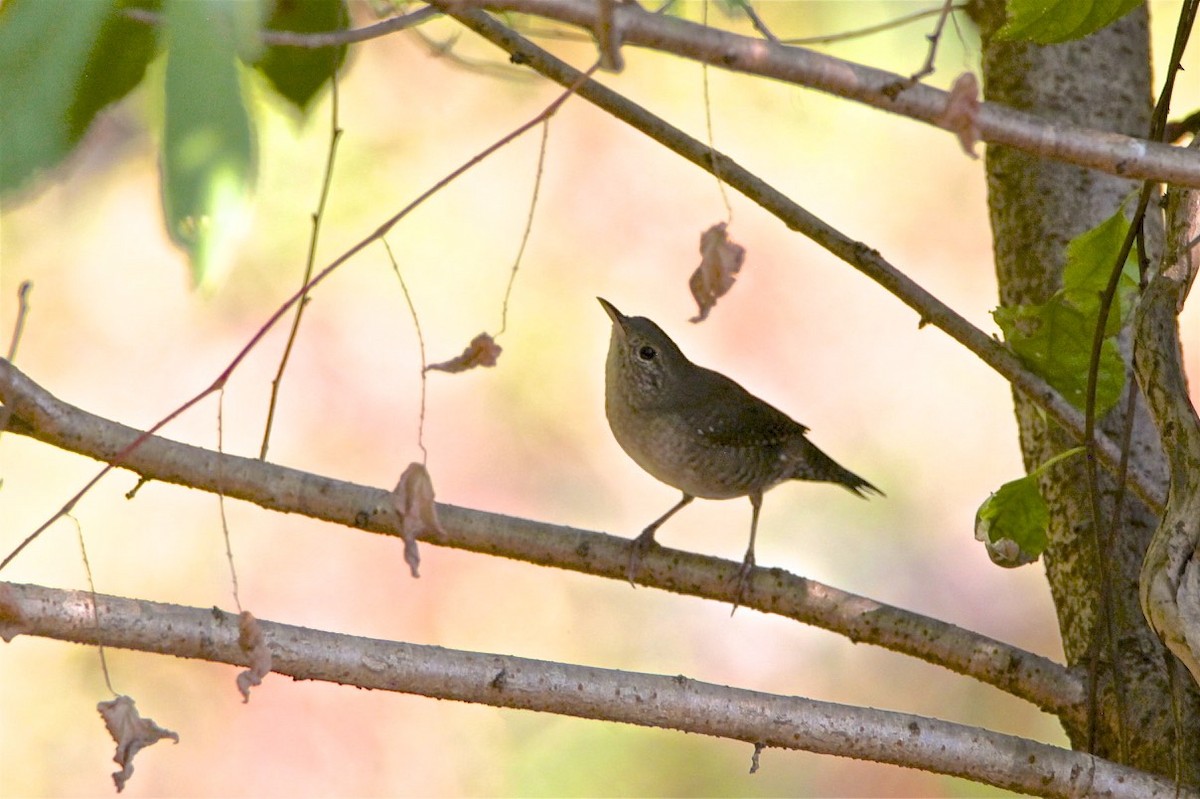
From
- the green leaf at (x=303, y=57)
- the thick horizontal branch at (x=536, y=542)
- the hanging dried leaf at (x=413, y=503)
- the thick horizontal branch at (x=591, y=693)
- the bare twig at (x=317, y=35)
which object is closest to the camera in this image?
the bare twig at (x=317, y=35)

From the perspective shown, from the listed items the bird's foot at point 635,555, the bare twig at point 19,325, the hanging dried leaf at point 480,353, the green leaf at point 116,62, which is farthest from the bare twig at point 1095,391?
the bare twig at point 19,325

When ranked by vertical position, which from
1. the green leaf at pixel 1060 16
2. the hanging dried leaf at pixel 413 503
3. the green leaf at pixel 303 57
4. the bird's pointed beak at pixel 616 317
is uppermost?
the bird's pointed beak at pixel 616 317

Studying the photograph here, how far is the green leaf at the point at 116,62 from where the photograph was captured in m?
1.33

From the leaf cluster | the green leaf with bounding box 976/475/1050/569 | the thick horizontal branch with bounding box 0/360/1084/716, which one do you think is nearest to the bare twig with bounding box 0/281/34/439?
the thick horizontal branch with bounding box 0/360/1084/716

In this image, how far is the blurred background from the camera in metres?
5.67

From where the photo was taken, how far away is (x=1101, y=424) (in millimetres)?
2877

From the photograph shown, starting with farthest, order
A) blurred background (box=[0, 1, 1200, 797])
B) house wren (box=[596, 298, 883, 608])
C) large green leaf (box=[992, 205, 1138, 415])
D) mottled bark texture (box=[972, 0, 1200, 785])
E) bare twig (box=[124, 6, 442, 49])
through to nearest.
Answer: blurred background (box=[0, 1, 1200, 797])
house wren (box=[596, 298, 883, 608])
mottled bark texture (box=[972, 0, 1200, 785])
large green leaf (box=[992, 205, 1138, 415])
bare twig (box=[124, 6, 442, 49])

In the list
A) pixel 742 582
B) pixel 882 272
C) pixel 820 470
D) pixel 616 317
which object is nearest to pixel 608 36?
pixel 882 272

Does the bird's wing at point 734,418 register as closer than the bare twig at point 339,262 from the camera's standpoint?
No

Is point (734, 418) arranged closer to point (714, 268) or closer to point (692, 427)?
point (692, 427)

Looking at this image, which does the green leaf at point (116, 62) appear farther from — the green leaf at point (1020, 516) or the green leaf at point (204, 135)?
the green leaf at point (1020, 516)

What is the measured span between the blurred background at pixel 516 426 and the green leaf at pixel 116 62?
385cm

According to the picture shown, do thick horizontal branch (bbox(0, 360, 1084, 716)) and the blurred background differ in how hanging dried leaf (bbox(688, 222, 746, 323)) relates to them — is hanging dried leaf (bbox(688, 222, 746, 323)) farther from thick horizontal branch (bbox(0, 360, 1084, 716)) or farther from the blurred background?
the blurred background

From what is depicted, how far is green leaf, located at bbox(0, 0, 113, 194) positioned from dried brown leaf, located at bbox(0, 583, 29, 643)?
102 centimetres
